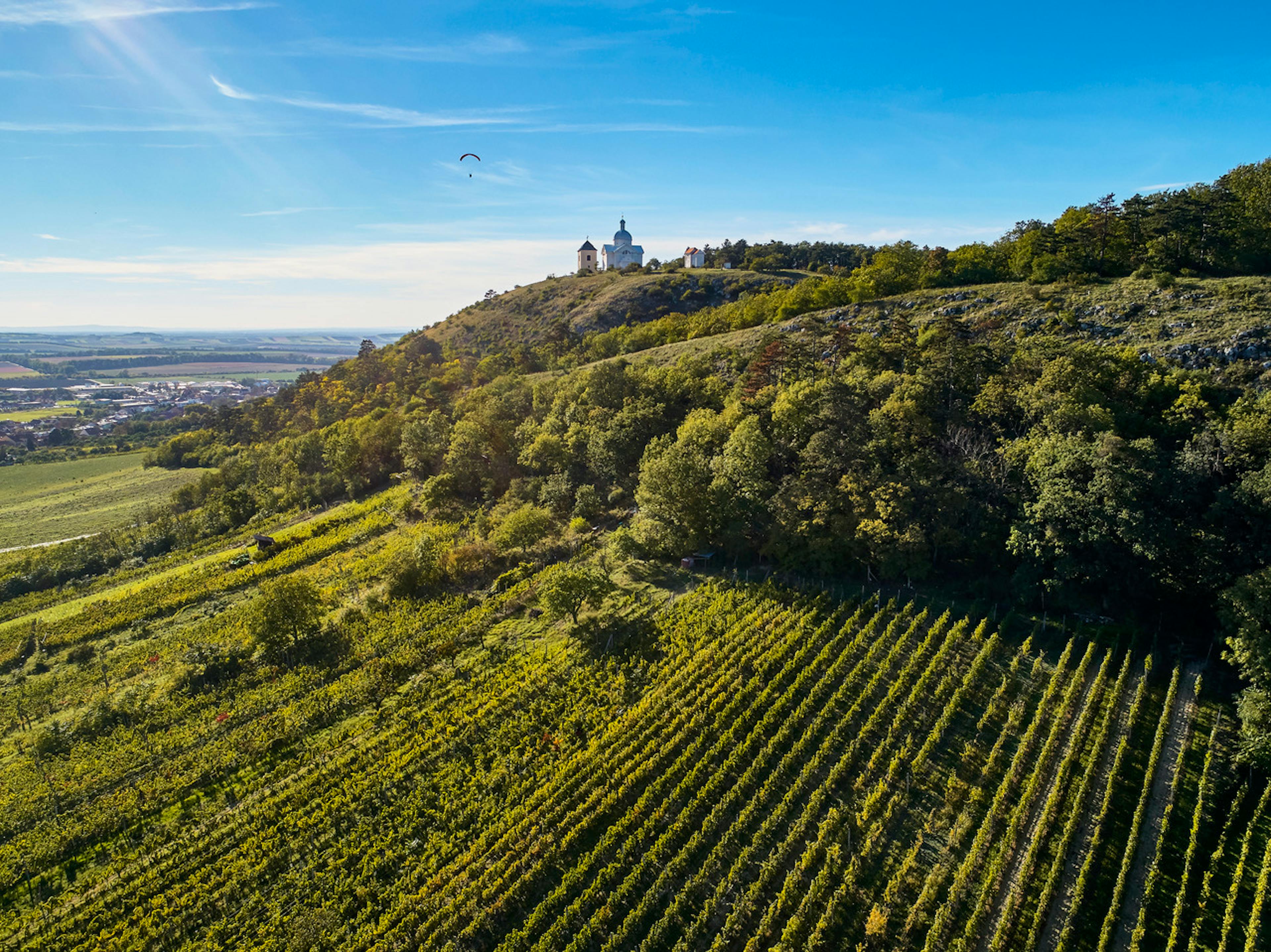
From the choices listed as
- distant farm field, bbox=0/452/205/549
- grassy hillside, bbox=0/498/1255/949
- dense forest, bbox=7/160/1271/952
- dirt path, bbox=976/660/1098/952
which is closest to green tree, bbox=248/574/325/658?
dense forest, bbox=7/160/1271/952

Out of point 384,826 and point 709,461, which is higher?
point 709,461

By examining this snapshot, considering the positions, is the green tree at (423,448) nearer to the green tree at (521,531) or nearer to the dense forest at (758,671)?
the dense forest at (758,671)

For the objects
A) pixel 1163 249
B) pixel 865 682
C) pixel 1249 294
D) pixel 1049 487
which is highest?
pixel 1163 249

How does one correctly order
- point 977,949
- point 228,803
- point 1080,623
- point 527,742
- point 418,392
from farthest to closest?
point 418,392
point 1080,623
point 527,742
point 228,803
point 977,949

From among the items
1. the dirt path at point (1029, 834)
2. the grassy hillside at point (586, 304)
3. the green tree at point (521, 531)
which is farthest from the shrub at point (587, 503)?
the grassy hillside at point (586, 304)

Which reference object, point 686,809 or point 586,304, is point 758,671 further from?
point 586,304

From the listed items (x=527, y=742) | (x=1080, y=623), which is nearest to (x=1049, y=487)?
(x=1080, y=623)

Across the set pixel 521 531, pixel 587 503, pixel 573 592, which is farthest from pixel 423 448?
pixel 573 592

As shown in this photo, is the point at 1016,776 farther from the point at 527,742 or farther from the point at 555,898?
the point at 527,742
